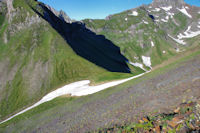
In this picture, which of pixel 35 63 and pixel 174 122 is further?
pixel 35 63

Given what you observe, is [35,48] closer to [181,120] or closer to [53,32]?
[53,32]

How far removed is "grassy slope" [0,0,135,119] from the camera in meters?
107

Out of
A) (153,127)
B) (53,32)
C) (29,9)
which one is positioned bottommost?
(153,127)

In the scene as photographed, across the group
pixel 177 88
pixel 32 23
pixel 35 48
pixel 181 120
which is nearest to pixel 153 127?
pixel 181 120

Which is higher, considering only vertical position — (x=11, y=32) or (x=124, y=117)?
(x=11, y=32)

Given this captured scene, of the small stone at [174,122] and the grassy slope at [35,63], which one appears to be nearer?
the small stone at [174,122]

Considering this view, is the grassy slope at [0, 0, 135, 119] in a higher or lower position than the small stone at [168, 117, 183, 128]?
higher

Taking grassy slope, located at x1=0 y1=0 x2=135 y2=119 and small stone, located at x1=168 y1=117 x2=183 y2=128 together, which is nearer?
small stone, located at x1=168 y1=117 x2=183 y2=128

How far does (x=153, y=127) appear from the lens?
1091 cm

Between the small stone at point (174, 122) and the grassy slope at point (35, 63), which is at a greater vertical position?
the grassy slope at point (35, 63)

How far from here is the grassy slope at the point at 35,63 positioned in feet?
352

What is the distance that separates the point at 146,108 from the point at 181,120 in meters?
6.20

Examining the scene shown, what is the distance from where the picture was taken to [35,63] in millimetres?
136500

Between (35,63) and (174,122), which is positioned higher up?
(35,63)
